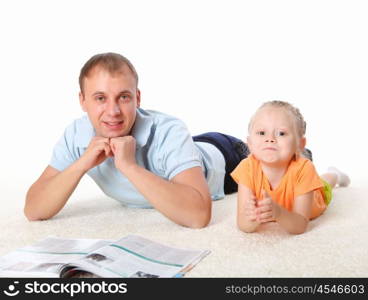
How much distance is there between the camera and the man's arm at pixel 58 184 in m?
2.39

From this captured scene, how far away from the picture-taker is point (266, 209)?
2.02 metres

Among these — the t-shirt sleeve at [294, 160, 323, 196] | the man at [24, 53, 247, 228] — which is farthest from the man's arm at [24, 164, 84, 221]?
the t-shirt sleeve at [294, 160, 323, 196]

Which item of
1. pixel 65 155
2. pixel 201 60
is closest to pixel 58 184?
pixel 65 155

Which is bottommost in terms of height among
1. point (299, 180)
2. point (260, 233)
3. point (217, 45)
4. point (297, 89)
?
point (260, 233)

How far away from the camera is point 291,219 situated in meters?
2.15

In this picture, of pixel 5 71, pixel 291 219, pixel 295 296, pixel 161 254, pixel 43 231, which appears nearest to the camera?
pixel 295 296

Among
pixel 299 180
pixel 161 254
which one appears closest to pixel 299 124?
pixel 299 180

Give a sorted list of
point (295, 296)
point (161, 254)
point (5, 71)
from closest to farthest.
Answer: point (295, 296)
point (161, 254)
point (5, 71)

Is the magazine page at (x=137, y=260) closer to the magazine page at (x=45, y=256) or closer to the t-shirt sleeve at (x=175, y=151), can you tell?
the magazine page at (x=45, y=256)

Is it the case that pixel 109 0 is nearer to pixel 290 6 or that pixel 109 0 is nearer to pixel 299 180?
pixel 290 6

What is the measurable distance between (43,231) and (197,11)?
286 centimetres

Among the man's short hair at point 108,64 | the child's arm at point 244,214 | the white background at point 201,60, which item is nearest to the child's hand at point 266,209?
the child's arm at point 244,214

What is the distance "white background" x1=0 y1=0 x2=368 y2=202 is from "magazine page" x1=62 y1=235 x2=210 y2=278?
8.78ft

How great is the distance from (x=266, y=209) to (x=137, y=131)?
2.67 feet
